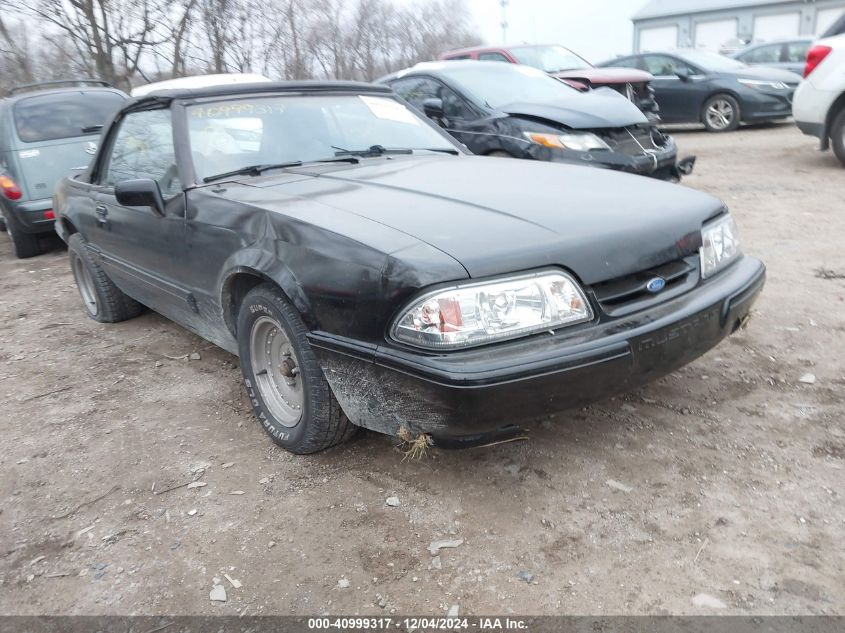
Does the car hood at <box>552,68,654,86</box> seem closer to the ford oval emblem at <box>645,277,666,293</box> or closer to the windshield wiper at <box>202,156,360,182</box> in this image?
the windshield wiper at <box>202,156,360,182</box>

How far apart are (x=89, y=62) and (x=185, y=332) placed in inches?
531

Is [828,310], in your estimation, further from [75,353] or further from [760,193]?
[75,353]

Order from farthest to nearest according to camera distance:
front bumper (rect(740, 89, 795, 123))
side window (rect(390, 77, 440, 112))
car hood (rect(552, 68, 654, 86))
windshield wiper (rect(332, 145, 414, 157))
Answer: front bumper (rect(740, 89, 795, 123)) < car hood (rect(552, 68, 654, 86)) < side window (rect(390, 77, 440, 112)) < windshield wiper (rect(332, 145, 414, 157))

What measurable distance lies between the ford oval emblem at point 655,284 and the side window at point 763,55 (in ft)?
47.6

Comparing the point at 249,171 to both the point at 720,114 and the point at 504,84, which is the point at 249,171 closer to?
the point at 504,84

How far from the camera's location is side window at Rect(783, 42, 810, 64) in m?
14.2

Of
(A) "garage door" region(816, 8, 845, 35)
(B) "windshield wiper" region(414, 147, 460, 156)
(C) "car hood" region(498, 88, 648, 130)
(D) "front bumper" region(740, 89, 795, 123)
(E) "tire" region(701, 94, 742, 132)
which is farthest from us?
(A) "garage door" region(816, 8, 845, 35)

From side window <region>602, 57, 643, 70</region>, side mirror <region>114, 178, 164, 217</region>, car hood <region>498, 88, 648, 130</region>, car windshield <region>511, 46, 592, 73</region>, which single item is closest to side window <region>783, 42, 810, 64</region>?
side window <region>602, 57, 643, 70</region>

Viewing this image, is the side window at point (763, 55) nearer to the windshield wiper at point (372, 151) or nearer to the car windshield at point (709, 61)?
the car windshield at point (709, 61)

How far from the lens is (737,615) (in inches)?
74.8

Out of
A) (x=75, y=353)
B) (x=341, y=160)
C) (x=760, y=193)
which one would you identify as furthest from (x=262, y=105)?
(x=760, y=193)

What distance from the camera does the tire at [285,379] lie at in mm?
2566

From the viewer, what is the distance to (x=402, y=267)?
2141 mm

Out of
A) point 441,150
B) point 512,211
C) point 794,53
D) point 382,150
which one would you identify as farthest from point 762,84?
point 512,211
